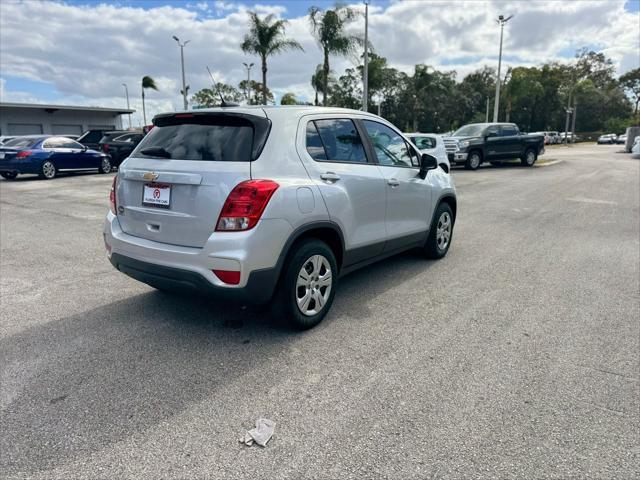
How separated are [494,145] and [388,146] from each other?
664 inches

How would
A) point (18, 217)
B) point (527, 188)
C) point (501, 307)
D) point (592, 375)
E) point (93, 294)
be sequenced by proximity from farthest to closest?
point (527, 188), point (18, 217), point (93, 294), point (501, 307), point (592, 375)

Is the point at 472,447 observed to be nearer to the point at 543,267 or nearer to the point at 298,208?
the point at 298,208

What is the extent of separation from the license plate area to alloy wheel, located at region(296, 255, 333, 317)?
115cm

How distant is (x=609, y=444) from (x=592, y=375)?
79cm

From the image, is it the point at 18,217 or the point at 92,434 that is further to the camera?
the point at 18,217

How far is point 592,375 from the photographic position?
318 cm

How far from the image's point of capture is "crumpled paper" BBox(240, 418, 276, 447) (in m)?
2.47

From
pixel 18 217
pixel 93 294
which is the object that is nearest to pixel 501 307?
pixel 93 294

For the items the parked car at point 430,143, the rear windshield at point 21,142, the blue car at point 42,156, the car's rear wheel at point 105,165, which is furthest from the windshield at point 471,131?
the rear windshield at point 21,142

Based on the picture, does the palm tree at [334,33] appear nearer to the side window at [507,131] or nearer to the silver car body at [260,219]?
the side window at [507,131]

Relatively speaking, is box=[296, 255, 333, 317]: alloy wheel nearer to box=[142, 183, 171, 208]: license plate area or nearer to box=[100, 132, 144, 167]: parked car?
box=[142, 183, 171, 208]: license plate area

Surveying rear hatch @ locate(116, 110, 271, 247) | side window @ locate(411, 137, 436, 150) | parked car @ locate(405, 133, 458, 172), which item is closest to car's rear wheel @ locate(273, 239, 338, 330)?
rear hatch @ locate(116, 110, 271, 247)

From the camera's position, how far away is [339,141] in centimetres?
417

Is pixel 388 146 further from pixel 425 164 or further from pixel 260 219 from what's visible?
pixel 260 219
